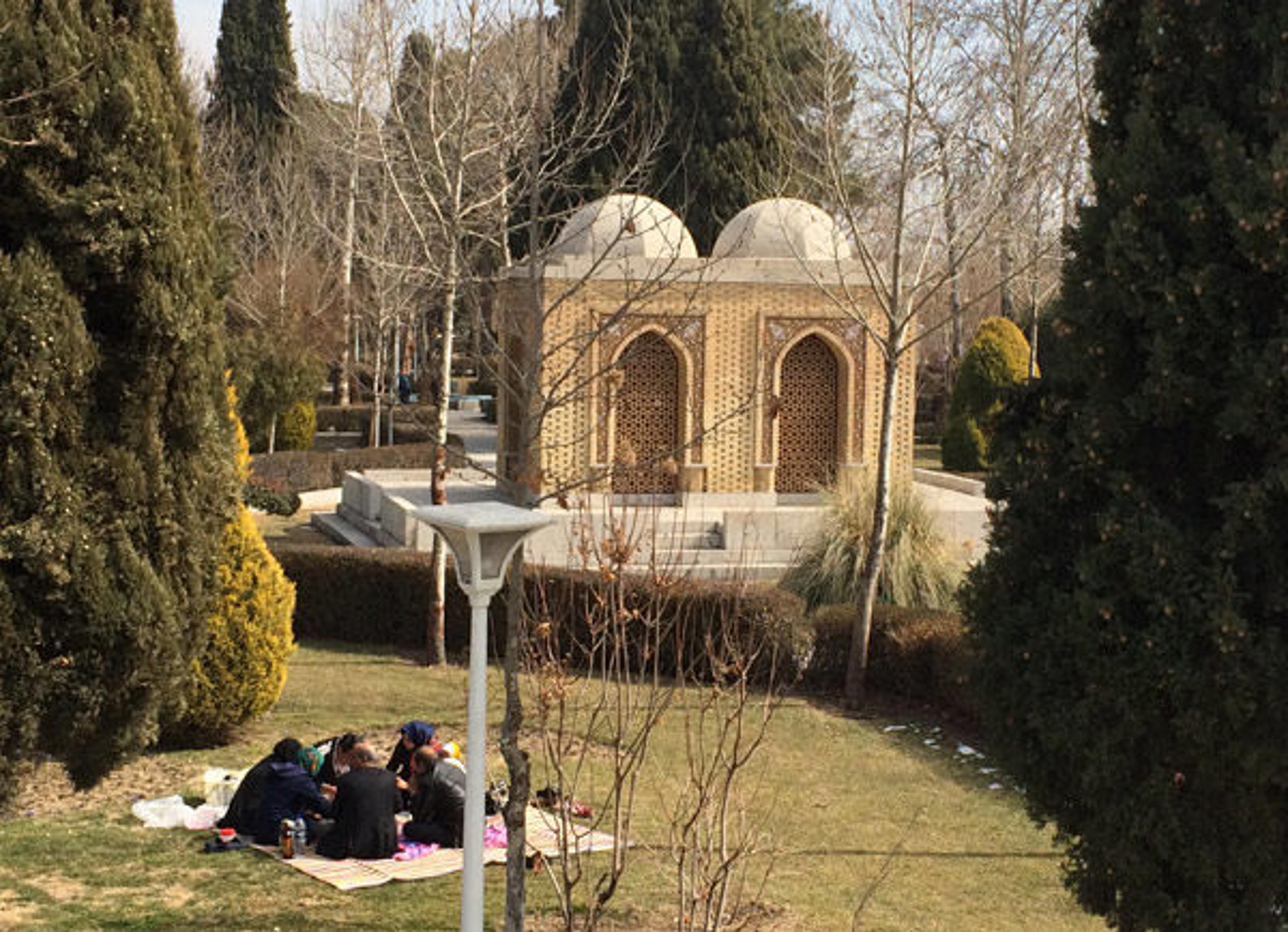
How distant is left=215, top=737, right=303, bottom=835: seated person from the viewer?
9.35 meters

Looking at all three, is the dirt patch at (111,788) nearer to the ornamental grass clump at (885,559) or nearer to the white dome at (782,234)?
the ornamental grass clump at (885,559)

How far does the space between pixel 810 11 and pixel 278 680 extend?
3351 cm

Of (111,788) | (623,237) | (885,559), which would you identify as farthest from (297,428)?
(111,788)

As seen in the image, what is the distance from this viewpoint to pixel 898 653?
14.2 metres

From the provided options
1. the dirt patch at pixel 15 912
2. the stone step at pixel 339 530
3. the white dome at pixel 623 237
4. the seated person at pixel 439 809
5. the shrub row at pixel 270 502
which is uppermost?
the white dome at pixel 623 237

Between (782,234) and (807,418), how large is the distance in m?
2.82

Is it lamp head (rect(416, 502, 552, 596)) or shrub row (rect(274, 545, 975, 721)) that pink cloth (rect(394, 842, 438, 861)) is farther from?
lamp head (rect(416, 502, 552, 596))

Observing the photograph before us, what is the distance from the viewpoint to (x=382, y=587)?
1633 centimetres

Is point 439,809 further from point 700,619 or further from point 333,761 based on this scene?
point 700,619

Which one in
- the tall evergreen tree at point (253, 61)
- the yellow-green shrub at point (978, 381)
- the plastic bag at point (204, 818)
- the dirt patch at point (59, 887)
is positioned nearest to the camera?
the dirt patch at point (59, 887)

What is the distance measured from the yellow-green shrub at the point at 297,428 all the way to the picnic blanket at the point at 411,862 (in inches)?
1011

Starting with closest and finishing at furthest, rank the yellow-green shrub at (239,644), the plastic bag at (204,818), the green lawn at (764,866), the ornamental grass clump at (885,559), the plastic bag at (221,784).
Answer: the green lawn at (764,866), the plastic bag at (204,818), the plastic bag at (221,784), the yellow-green shrub at (239,644), the ornamental grass clump at (885,559)

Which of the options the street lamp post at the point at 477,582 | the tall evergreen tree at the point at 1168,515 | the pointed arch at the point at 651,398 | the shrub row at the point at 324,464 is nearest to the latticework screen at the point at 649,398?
the pointed arch at the point at 651,398

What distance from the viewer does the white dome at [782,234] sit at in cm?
2203
